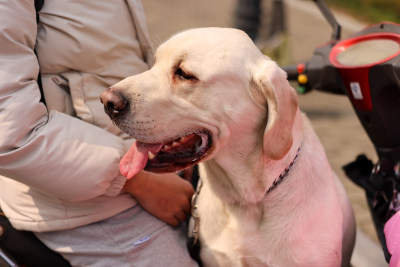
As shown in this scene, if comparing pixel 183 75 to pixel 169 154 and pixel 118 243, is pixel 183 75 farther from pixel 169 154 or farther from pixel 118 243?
pixel 118 243

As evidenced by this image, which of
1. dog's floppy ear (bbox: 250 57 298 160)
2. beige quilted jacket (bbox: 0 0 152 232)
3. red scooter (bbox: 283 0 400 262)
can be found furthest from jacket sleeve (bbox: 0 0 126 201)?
red scooter (bbox: 283 0 400 262)

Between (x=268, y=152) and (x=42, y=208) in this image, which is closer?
(x=268, y=152)

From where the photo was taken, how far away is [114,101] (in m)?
1.73

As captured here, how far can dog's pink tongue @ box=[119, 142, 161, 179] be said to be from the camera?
1.80 metres

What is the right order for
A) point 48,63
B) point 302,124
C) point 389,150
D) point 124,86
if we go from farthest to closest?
point 389,150 → point 302,124 → point 48,63 → point 124,86

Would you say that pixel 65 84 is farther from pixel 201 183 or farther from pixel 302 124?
pixel 302 124

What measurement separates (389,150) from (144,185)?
3.58 feet

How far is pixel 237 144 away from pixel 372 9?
863 centimetres

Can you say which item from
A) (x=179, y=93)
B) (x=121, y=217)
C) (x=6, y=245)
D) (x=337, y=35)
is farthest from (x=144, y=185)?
(x=337, y=35)

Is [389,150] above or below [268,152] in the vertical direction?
below

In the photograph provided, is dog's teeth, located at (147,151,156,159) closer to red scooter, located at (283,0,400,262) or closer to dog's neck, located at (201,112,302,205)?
→ dog's neck, located at (201,112,302,205)

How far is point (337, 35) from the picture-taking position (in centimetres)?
253

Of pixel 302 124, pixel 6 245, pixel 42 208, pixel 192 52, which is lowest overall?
pixel 6 245

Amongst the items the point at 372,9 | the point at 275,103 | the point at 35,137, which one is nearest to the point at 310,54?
the point at 372,9
